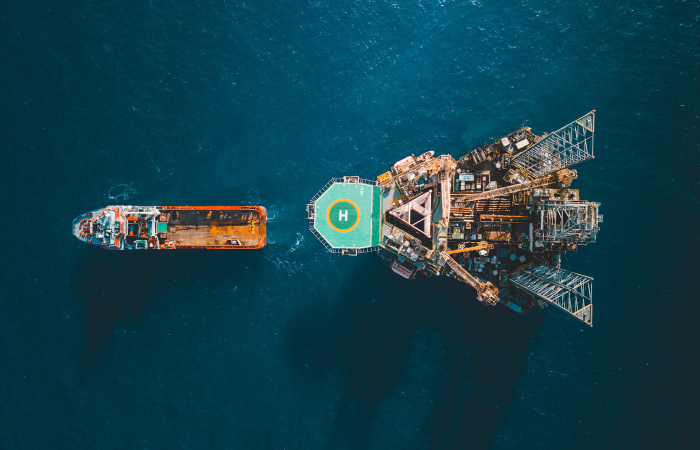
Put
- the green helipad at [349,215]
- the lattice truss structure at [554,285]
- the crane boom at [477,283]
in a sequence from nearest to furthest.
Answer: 1. the lattice truss structure at [554,285]
2. the crane boom at [477,283]
3. the green helipad at [349,215]

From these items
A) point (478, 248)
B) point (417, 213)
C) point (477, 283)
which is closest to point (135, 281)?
point (417, 213)

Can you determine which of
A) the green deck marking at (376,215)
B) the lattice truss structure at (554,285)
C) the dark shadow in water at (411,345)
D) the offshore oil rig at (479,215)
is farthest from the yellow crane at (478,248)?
the green deck marking at (376,215)

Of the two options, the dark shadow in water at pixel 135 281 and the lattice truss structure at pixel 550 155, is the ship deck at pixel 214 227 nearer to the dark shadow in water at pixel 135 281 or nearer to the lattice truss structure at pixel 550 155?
the dark shadow in water at pixel 135 281

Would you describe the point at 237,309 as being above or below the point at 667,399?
above

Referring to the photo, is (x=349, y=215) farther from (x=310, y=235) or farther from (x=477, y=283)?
(x=477, y=283)

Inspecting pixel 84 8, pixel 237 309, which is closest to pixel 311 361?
pixel 237 309

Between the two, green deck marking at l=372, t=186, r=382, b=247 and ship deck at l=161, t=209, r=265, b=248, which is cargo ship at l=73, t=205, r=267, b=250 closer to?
ship deck at l=161, t=209, r=265, b=248

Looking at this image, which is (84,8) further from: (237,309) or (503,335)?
(503,335)
